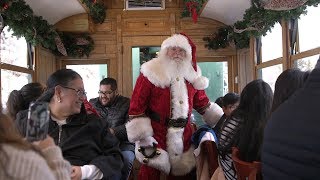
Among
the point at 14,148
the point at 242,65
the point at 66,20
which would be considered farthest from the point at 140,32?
the point at 14,148

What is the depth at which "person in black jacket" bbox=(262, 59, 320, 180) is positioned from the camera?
831 millimetres

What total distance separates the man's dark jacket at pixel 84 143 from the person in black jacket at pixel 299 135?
1.09 metres

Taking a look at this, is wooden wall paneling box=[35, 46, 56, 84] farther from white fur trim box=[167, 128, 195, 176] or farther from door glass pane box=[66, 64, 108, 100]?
white fur trim box=[167, 128, 195, 176]

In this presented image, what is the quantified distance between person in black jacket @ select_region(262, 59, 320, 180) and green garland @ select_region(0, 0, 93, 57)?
2700 mm

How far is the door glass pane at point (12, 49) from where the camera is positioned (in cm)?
330

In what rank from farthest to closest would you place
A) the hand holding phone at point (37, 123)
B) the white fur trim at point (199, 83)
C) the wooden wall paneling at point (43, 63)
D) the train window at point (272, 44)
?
the wooden wall paneling at point (43, 63)
the train window at point (272, 44)
the white fur trim at point (199, 83)
the hand holding phone at point (37, 123)

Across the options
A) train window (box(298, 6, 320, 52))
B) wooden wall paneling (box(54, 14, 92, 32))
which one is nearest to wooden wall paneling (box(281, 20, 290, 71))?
train window (box(298, 6, 320, 52))

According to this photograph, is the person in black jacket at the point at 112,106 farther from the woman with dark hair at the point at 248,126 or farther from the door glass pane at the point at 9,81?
the woman with dark hair at the point at 248,126

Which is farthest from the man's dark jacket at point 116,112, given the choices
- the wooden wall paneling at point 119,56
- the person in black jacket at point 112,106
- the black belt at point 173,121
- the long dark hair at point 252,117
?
the long dark hair at point 252,117

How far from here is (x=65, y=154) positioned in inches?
73.9

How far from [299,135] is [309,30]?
2469 mm

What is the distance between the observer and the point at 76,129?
1.89m

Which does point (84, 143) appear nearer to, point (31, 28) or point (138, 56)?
point (31, 28)

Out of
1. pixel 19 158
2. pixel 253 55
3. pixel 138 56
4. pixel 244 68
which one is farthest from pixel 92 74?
pixel 19 158
